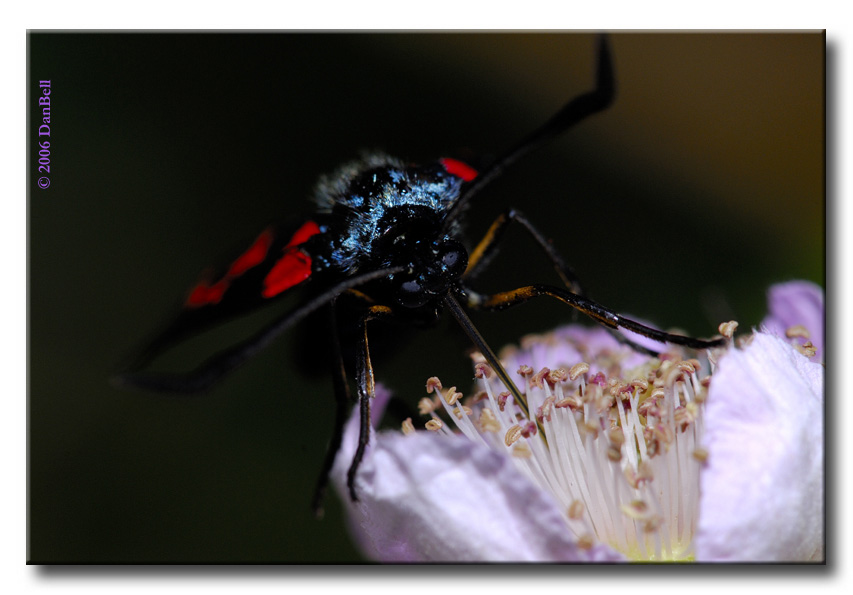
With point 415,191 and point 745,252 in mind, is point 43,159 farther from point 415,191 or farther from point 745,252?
point 745,252

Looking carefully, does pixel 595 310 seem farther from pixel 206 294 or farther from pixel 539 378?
pixel 206 294

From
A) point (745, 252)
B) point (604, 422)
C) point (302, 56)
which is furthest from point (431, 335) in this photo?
point (745, 252)

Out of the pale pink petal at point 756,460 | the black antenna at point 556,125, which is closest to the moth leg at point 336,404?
the black antenna at point 556,125

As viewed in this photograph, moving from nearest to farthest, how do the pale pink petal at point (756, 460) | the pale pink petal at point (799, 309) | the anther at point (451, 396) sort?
the pale pink petal at point (756, 460) < the anther at point (451, 396) < the pale pink petal at point (799, 309)

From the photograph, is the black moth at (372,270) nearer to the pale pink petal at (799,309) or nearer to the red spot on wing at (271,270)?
the red spot on wing at (271,270)

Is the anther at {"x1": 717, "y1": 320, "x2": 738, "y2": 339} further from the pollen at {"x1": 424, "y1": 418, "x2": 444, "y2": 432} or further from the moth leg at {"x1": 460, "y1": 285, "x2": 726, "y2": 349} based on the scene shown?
the pollen at {"x1": 424, "y1": 418, "x2": 444, "y2": 432}

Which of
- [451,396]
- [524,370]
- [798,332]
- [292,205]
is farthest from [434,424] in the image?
[292,205]

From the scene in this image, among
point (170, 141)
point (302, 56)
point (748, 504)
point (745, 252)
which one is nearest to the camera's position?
point (748, 504)
